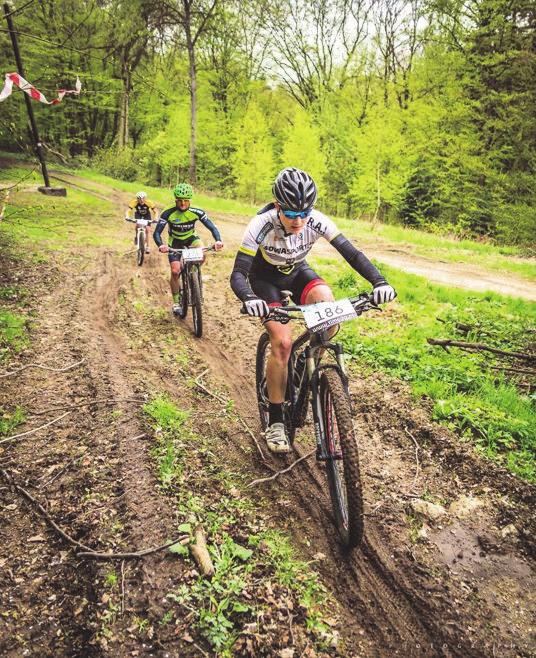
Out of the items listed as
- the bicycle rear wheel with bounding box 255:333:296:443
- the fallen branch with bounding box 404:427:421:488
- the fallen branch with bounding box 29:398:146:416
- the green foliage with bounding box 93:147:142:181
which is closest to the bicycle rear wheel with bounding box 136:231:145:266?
the fallen branch with bounding box 29:398:146:416

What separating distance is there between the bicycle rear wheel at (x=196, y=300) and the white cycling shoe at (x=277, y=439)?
3105mm

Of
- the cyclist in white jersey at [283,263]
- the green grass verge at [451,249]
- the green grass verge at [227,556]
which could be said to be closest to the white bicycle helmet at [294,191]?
the cyclist in white jersey at [283,263]

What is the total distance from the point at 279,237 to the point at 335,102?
3469 centimetres

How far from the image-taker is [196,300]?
6.53 meters

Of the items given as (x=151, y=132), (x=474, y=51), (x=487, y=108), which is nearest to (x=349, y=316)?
(x=487, y=108)

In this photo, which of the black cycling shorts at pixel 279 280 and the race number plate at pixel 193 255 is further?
the race number plate at pixel 193 255

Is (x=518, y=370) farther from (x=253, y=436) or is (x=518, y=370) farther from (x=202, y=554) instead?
(x=202, y=554)

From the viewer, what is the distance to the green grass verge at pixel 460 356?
409 cm

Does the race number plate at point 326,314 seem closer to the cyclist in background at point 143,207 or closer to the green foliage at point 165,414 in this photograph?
the green foliage at point 165,414

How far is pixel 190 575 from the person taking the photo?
98.9 inches

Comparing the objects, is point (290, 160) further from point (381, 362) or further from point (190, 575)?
point (190, 575)

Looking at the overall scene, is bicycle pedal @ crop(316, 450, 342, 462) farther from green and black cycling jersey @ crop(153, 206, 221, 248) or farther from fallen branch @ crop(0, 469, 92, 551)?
green and black cycling jersey @ crop(153, 206, 221, 248)

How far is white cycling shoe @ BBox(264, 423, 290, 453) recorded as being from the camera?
12.1ft

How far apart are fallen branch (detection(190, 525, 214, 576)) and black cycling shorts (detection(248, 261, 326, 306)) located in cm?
213
